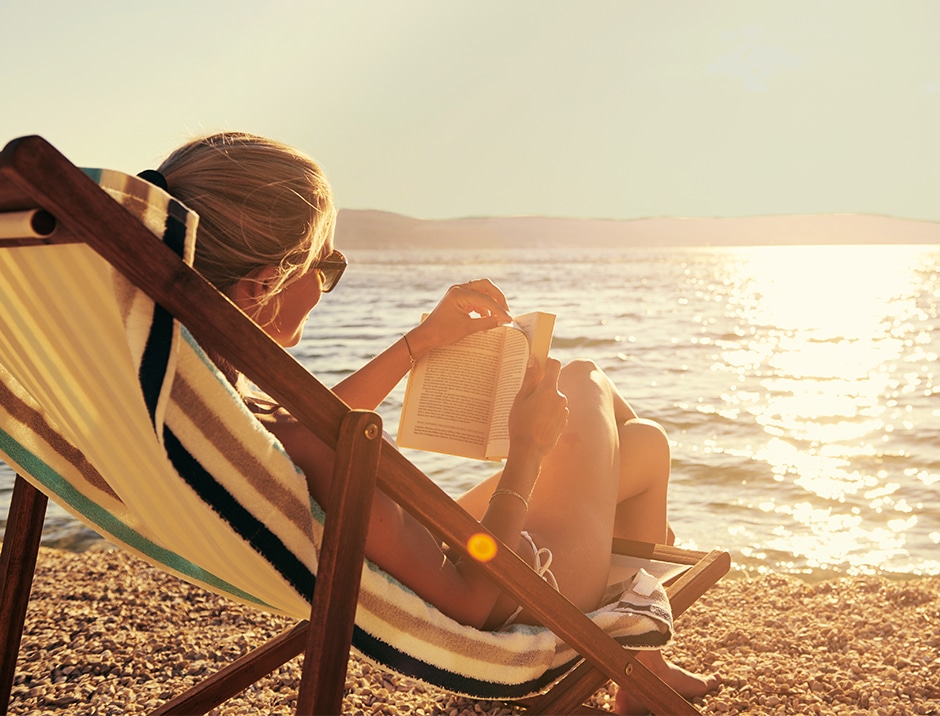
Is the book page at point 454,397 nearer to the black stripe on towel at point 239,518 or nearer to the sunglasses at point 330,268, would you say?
the sunglasses at point 330,268

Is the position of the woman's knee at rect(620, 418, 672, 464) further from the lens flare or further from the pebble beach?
the lens flare

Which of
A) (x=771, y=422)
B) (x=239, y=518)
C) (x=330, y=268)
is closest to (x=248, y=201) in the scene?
(x=330, y=268)

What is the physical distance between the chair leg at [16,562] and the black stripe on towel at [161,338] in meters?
0.89

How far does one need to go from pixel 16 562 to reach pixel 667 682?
2051mm

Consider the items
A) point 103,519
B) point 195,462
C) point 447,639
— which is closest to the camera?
point 195,462

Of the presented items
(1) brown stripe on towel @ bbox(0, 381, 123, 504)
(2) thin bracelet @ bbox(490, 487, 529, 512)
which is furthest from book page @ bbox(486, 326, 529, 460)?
(1) brown stripe on towel @ bbox(0, 381, 123, 504)

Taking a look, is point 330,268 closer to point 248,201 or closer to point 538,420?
point 248,201

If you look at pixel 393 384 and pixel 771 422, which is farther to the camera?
pixel 771 422

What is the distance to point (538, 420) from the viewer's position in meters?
2.00

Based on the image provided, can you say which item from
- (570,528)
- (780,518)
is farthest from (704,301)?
(570,528)

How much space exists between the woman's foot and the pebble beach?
0.05 m

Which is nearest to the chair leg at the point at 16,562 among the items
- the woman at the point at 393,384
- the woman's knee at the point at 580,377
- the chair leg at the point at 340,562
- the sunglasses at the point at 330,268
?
the woman at the point at 393,384

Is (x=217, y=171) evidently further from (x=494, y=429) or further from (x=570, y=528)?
(x=570, y=528)

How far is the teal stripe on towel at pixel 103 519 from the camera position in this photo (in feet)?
6.65
